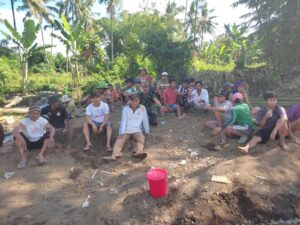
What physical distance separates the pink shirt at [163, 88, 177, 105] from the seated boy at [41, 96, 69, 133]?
2593 mm

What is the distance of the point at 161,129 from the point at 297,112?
9.66 ft

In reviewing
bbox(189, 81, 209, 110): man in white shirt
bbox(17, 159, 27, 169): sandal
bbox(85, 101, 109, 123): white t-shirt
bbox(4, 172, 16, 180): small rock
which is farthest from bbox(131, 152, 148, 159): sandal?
bbox(189, 81, 209, 110): man in white shirt

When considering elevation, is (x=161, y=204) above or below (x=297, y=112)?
below

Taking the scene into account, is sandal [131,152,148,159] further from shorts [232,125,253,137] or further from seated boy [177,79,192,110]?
seated boy [177,79,192,110]

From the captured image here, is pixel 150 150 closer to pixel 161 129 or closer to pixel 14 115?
pixel 161 129

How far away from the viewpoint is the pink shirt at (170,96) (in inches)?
331

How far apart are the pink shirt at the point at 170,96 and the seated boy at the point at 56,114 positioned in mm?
2593

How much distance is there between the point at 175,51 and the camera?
13.7 metres

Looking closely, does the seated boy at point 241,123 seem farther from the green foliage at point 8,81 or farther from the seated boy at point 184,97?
the green foliage at point 8,81

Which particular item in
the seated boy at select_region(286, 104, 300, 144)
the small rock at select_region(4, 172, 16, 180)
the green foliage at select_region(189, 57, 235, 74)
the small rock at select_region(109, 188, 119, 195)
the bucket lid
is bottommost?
the small rock at select_region(109, 188, 119, 195)

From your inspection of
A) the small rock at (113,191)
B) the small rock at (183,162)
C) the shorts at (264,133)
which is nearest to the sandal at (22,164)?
the small rock at (113,191)

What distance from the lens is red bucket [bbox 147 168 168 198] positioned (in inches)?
186

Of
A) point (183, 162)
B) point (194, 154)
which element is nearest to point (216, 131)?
point (194, 154)

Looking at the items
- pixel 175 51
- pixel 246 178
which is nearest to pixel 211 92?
pixel 175 51
